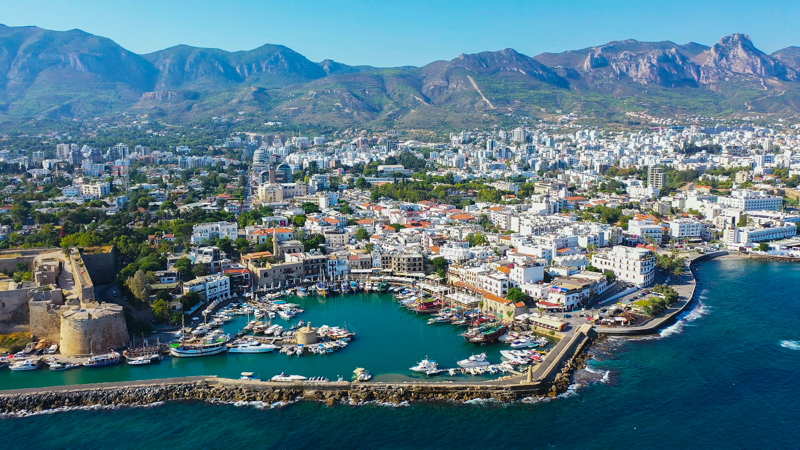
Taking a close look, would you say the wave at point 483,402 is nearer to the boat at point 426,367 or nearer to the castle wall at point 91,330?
the boat at point 426,367

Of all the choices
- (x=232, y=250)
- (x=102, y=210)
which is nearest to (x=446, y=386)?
(x=232, y=250)

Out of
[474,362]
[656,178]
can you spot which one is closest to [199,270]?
[474,362]

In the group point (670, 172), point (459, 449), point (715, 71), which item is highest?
point (715, 71)

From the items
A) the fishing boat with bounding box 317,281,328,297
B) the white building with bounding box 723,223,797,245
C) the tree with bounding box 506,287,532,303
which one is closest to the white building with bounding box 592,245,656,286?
the tree with bounding box 506,287,532,303

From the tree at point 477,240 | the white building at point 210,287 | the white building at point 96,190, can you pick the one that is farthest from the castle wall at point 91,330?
the white building at point 96,190

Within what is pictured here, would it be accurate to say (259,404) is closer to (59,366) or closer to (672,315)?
(59,366)

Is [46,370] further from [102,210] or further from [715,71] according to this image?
[715,71]
